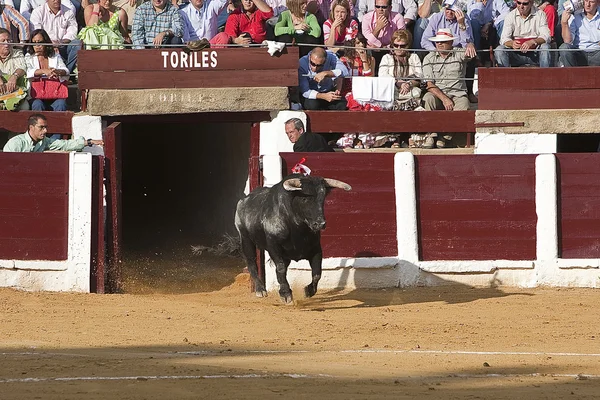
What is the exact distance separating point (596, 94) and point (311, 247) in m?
4.63

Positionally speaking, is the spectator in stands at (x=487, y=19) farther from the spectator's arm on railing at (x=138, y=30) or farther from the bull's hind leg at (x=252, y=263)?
the bull's hind leg at (x=252, y=263)

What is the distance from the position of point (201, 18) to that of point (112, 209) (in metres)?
2.84

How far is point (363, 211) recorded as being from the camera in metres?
13.0

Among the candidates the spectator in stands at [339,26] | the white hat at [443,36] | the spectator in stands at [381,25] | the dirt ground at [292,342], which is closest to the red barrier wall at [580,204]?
the dirt ground at [292,342]

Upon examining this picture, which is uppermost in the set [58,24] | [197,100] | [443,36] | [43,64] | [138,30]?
[58,24]

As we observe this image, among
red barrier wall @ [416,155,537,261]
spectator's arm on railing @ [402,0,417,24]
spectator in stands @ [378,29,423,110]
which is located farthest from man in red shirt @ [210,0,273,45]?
red barrier wall @ [416,155,537,261]

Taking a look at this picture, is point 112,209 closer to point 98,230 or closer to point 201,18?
point 98,230

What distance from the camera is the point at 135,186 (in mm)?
19438

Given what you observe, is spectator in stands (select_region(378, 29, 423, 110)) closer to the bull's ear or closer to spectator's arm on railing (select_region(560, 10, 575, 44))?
spectator's arm on railing (select_region(560, 10, 575, 44))

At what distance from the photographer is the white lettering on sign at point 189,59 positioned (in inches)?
545

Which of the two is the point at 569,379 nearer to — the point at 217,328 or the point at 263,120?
the point at 217,328

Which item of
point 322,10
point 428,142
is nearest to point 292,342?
point 428,142

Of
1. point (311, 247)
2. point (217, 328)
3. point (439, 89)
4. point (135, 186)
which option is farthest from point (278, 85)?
point (135, 186)

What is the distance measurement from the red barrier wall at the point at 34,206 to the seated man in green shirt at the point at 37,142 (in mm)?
314
